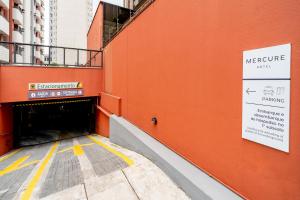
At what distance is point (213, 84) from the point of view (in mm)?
2717

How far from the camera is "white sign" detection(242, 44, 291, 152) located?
1859 mm

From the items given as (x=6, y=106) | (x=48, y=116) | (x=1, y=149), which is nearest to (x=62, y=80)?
(x=6, y=106)

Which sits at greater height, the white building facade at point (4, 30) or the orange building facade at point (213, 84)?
the white building facade at point (4, 30)

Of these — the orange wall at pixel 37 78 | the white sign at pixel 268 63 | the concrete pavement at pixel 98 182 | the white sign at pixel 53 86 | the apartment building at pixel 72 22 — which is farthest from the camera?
the apartment building at pixel 72 22

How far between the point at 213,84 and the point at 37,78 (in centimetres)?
981

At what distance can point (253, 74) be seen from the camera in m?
2.16

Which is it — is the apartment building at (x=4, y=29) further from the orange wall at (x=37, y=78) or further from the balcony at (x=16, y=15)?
the orange wall at (x=37, y=78)

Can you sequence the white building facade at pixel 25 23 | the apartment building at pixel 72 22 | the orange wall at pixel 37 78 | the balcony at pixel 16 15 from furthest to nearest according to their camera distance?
the apartment building at pixel 72 22 → the balcony at pixel 16 15 → the white building facade at pixel 25 23 → the orange wall at pixel 37 78

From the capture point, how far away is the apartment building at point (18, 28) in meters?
10.7

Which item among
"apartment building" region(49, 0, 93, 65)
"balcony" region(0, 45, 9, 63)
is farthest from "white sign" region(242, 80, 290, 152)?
"apartment building" region(49, 0, 93, 65)

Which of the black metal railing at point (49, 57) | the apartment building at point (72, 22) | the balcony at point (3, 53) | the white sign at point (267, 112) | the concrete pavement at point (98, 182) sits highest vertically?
the apartment building at point (72, 22)

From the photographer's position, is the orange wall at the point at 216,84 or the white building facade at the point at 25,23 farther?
the white building facade at the point at 25,23

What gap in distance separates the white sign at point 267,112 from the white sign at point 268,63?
78mm

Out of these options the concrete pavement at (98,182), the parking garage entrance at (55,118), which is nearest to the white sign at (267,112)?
the concrete pavement at (98,182)
